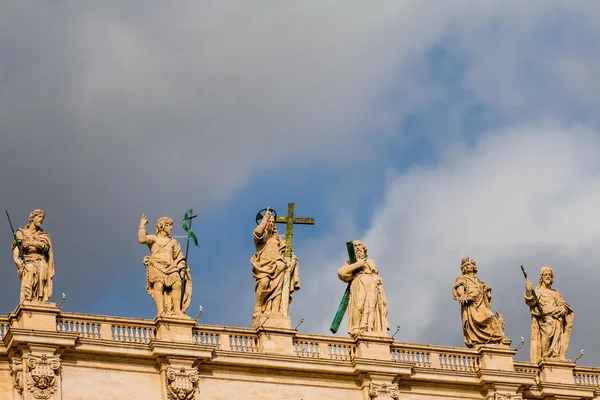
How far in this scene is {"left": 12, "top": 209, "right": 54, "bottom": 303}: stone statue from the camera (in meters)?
51.6

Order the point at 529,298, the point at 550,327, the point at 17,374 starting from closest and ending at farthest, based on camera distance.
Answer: the point at 17,374 → the point at 550,327 → the point at 529,298

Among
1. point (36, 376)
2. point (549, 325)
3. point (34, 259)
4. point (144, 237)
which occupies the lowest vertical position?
point (36, 376)

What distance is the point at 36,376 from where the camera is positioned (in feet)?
165

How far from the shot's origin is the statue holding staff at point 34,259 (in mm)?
51625

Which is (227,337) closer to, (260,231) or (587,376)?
(260,231)

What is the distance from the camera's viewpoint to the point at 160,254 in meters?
53.7

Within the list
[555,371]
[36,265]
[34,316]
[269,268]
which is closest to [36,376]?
[34,316]

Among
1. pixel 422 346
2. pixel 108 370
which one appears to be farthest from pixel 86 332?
pixel 422 346

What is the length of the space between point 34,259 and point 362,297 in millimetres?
8974

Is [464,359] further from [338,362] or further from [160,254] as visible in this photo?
[160,254]

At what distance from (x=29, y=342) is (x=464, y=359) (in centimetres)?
1234

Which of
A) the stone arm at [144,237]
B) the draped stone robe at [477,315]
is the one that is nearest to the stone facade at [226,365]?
the draped stone robe at [477,315]

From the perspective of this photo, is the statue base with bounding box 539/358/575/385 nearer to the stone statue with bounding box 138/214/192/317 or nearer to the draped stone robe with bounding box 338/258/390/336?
the draped stone robe with bounding box 338/258/390/336

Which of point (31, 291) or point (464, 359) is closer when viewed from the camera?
point (31, 291)
